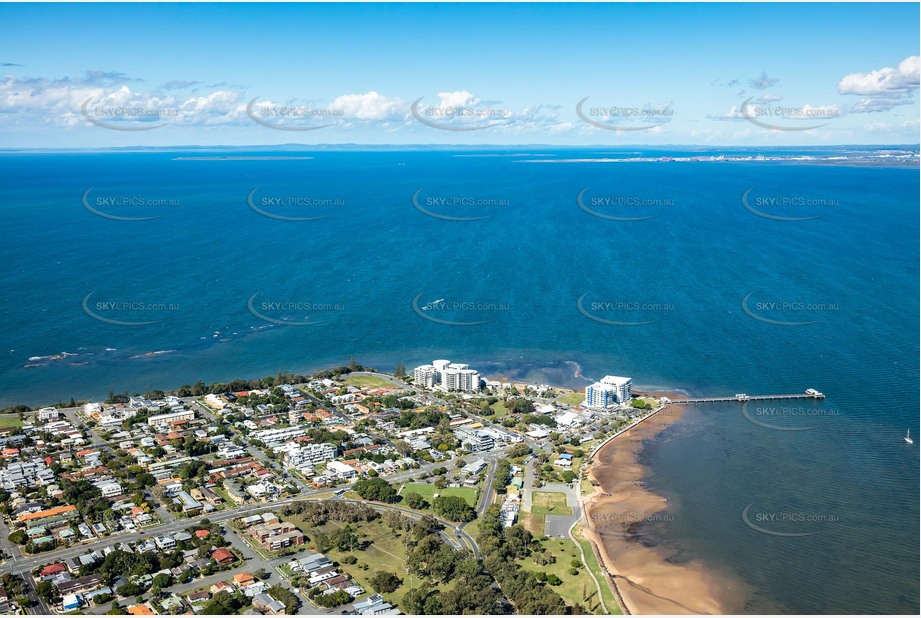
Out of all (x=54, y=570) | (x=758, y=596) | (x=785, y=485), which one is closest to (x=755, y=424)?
A: (x=785, y=485)

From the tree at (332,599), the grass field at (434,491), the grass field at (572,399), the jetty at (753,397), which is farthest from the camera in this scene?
the grass field at (572,399)

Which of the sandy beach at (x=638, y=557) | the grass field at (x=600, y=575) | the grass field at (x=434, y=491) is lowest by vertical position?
the sandy beach at (x=638, y=557)

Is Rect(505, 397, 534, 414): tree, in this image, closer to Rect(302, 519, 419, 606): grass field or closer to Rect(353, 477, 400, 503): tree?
Rect(353, 477, 400, 503): tree

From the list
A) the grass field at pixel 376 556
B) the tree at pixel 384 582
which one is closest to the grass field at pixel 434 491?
the grass field at pixel 376 556

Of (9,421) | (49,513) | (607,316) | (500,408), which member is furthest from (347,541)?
(607,316)

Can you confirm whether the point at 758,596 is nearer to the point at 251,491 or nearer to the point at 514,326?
the point at 251,491

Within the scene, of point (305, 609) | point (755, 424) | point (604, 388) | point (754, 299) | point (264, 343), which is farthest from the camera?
point (754, 299)

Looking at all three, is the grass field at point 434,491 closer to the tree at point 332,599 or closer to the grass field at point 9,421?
the tree at point 332,599

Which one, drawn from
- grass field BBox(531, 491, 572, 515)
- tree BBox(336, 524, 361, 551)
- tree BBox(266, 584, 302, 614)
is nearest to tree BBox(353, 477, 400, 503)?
tree BBox(336, 524, 361, 551)
